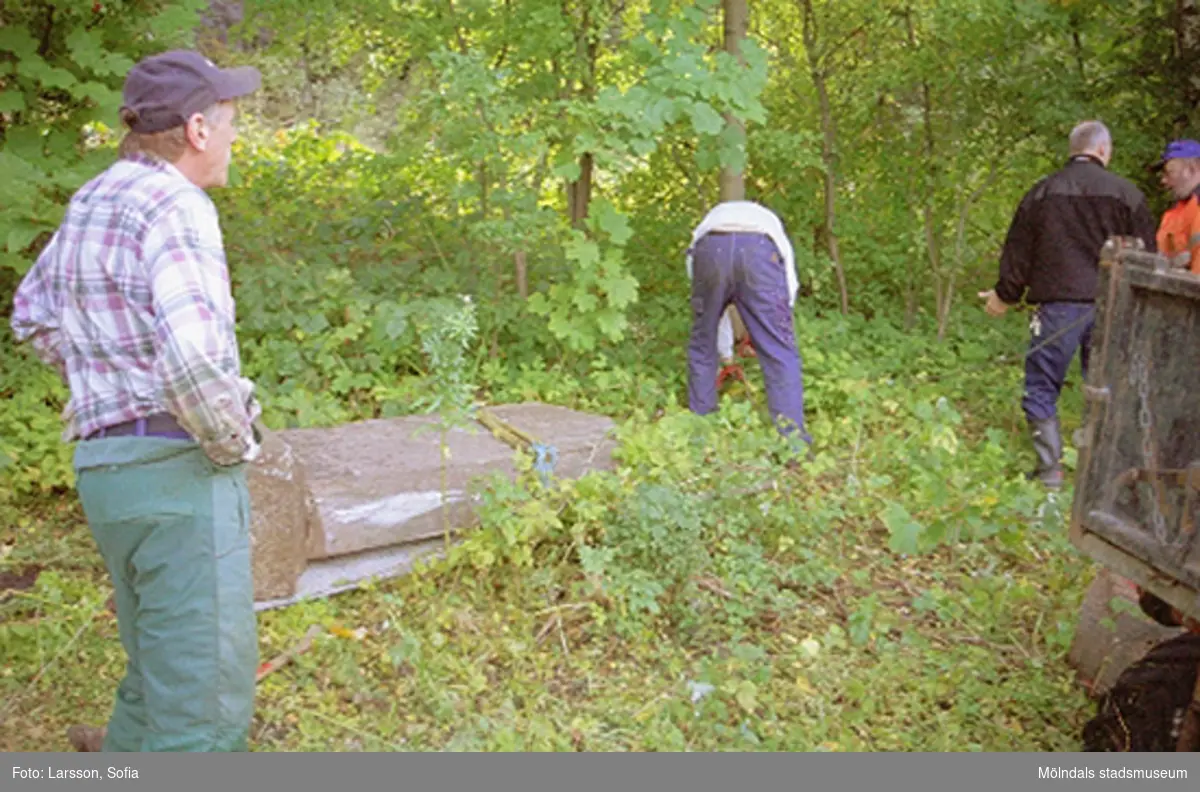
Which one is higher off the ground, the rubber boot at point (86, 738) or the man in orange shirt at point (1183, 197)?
the man in orange shirt at point (1183, 197)

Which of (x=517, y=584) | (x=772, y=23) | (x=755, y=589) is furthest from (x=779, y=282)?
(x=772, y=23)

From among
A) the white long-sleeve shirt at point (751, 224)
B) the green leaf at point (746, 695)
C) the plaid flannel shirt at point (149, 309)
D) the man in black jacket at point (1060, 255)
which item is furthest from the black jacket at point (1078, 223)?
the plaid flannel shirt at point (149, 309)

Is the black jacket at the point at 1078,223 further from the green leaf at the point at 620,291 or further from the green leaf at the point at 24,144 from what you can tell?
the green leaf at the point at 24,144

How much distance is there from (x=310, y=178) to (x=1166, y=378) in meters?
7.86

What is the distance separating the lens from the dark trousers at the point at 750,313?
22.8 ft

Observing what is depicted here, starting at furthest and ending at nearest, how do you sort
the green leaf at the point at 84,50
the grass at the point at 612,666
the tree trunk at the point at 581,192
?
the tree trunk at the point at 581,192, the green leaf at the point at 84,50, the grass at the point at 612,666

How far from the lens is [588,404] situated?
7.50 metres

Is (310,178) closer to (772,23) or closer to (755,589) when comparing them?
(772,23)

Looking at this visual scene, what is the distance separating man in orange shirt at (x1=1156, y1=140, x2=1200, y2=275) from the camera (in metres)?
6.34

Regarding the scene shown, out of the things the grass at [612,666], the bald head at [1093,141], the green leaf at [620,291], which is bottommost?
the grass at [612,666]

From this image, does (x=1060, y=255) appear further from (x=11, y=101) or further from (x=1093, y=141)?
(x=11, y=101)

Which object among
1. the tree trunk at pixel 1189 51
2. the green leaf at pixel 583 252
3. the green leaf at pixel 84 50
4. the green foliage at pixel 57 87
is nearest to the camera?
the green foliage at pixel 57 87

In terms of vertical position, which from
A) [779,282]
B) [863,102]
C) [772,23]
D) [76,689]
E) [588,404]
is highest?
[772,23]

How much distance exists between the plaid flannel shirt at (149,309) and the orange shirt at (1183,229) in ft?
16.9
